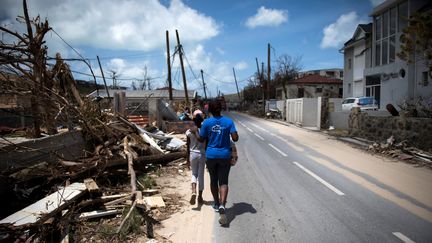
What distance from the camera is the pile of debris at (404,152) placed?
1094 cm

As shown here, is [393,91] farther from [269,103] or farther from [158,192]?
[158,192]

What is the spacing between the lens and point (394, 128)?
549 inches

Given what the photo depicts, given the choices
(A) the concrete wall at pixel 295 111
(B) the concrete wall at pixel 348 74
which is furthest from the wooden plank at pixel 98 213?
(B) the concrete wall at pixel 348 74

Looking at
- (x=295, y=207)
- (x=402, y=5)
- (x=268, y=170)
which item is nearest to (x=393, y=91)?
(x=402, y=5)

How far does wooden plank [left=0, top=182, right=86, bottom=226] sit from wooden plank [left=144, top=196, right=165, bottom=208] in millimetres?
1169

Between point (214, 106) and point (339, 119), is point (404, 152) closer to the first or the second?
point (214, 106)

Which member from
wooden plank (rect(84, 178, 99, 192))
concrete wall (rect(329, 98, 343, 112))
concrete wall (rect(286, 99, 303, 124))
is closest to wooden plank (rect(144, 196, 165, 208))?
wooden plank (rect(84, 178, 99, 192))

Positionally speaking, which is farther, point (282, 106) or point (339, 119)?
point (282, 106)

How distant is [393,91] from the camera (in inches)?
1053

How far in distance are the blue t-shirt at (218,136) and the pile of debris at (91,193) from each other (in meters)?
1.42

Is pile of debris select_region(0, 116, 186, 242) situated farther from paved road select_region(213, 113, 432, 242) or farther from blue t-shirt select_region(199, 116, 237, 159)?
paved road select_region(213, 113, 432, 242)

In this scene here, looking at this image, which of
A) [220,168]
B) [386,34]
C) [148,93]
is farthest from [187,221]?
[148,93]

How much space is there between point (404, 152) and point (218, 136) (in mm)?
9368

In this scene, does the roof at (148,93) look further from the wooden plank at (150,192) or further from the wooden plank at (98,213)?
the wooden plank at (98,213)
